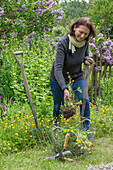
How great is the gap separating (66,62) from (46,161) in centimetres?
121

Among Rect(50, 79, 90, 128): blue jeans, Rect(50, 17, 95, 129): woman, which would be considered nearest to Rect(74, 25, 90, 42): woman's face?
Rect(50, 17, 95, 129): woman

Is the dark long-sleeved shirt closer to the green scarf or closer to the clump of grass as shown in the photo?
the green scarf

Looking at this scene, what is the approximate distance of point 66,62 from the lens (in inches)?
106

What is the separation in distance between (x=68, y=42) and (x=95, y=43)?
7.37 feet

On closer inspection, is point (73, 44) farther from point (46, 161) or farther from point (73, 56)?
point (46, 161)

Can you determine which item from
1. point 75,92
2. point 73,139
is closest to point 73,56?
point 75,92

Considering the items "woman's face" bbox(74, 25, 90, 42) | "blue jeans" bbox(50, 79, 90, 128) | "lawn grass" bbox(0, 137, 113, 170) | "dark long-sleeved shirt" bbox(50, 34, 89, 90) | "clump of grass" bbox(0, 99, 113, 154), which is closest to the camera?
"lawn grass" bbox(0, 137, 113, 170)

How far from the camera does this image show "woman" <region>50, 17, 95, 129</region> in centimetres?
249

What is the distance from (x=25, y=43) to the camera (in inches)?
215

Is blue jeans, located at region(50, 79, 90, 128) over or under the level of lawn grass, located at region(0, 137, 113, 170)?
over

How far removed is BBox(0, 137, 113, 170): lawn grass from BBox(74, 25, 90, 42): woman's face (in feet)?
4.64

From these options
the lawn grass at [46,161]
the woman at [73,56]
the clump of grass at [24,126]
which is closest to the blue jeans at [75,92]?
the woman at [73,56]

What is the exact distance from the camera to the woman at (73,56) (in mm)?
2488

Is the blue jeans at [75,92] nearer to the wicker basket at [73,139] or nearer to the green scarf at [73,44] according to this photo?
the wicker basket at [73,139]
